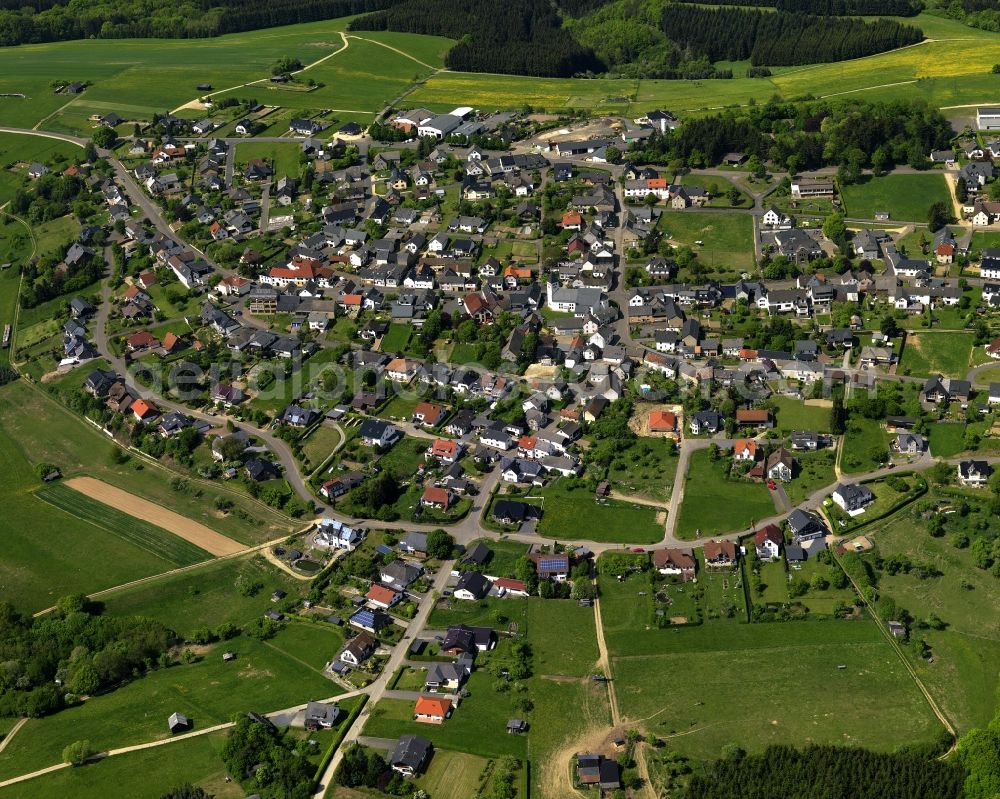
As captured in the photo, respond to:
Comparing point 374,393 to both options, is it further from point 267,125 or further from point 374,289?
point 267,125

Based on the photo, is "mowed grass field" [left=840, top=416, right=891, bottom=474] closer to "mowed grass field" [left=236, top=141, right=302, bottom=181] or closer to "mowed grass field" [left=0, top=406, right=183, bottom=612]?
"mowed grass field" [left=0, top=406, right=183, bottom=612]

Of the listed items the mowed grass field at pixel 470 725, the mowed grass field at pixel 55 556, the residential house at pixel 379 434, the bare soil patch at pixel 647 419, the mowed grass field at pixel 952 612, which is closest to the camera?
the mowed grass field at pixel 470 725

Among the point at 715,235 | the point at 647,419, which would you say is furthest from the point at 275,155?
the point at 647,419

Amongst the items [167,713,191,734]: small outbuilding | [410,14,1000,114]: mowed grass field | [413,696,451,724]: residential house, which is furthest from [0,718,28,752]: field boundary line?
[410,14,1000,114]: mowed grass field

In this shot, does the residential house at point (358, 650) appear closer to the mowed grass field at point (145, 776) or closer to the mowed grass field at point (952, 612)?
the mowed grass field at point (145, 776)

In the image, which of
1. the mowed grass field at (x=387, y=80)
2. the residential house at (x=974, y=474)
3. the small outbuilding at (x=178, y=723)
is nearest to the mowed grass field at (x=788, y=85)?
the mowed grass field at (x=387, y=80)
